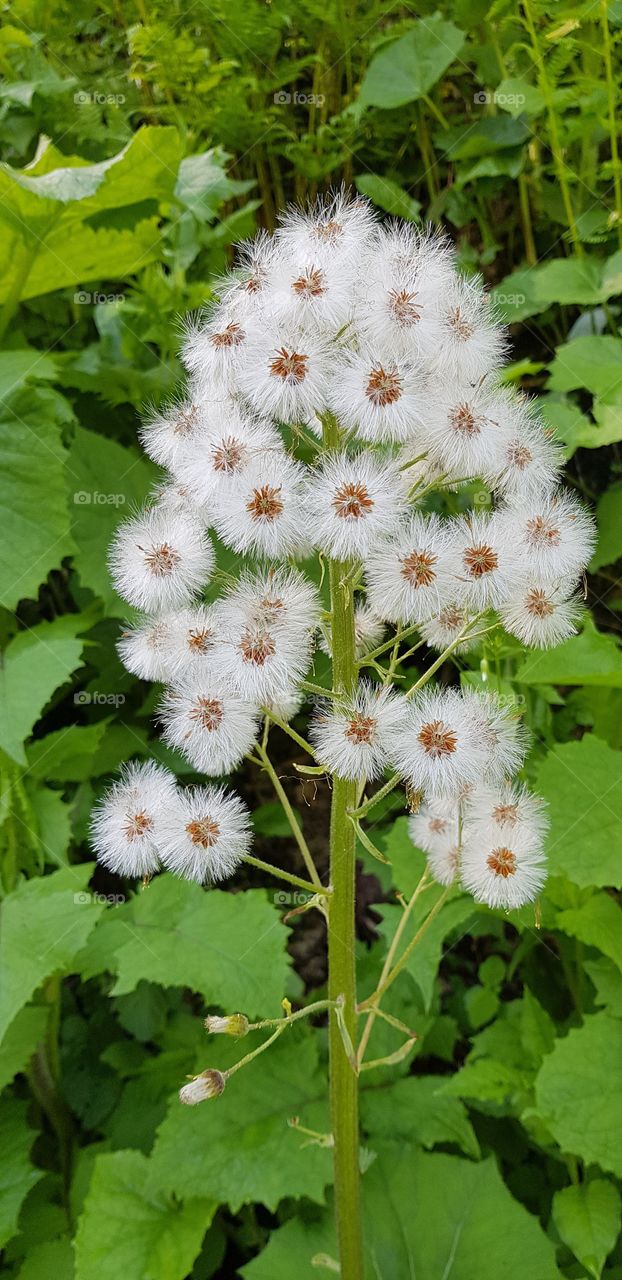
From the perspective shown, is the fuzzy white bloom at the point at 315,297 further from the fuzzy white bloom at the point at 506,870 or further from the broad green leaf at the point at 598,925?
the broad green leaf at the point at 598,925

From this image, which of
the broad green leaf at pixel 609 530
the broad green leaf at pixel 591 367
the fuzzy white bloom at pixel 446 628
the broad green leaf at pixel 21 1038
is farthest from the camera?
the broad green leaf at pixel 609 530

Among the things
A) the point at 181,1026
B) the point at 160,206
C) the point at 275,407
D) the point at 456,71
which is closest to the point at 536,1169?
the point at 181,1026

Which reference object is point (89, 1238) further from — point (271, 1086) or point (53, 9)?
point (53, 9)

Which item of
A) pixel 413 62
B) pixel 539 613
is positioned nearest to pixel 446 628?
pixel 539 613

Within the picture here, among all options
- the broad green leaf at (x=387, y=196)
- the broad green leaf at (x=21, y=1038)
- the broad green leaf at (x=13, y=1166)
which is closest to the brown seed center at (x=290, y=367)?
the broad green leaf at (x=21, y=1038)

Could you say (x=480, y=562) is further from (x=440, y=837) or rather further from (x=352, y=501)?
(x=440, y=837)

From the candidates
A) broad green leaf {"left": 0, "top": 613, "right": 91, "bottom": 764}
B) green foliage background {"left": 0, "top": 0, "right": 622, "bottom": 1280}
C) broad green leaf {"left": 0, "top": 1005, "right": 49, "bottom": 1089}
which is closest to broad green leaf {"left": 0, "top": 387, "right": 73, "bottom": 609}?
green foliage background {"left": 0, "top": 0, "right": 622, "bottom": 1280}
